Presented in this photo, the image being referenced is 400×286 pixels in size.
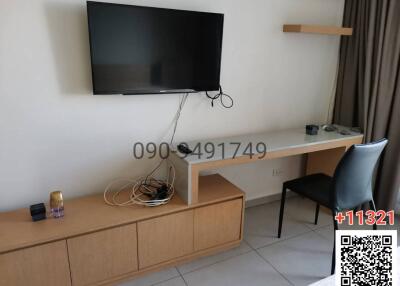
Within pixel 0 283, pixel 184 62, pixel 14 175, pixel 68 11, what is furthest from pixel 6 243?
pixel 184 62

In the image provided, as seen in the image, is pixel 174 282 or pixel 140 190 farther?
pixel 140 190

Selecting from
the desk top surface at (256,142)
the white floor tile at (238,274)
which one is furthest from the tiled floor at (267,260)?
the desk top surface at (256,142)

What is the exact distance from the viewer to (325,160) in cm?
286

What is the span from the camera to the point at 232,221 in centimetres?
222

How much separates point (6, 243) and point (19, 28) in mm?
1164

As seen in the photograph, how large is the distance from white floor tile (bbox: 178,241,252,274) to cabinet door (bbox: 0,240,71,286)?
0.73 meters

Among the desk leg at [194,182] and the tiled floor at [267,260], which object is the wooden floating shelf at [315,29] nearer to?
the desk leg at [194,182]

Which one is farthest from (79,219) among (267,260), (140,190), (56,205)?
(267,260)

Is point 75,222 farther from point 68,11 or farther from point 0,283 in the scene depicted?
point 68,11

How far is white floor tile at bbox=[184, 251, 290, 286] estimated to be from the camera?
1.97m

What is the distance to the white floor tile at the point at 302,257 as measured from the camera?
80.7 inches

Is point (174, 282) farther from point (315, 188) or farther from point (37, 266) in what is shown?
point (315, 188)

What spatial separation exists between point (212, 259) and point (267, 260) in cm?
38

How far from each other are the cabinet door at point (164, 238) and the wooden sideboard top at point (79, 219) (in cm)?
6
